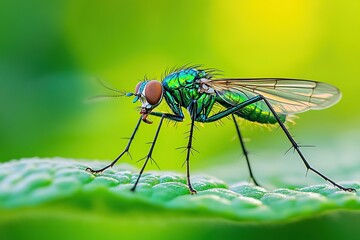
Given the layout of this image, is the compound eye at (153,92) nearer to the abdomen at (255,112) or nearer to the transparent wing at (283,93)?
the transparent wing at (283,93)

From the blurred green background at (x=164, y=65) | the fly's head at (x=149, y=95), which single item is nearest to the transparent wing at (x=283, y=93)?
the blurred green background at (x=164, y=65)

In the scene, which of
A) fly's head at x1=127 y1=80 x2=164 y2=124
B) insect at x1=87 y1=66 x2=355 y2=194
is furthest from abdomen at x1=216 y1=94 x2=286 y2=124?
fly's head at x1=127 y1=80 x2=164 y2=124

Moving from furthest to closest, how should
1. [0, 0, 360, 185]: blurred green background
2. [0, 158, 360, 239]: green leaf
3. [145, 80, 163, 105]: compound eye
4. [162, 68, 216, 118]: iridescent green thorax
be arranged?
[0, 0, 360, 185]: blurred green background → [162, 68, 216, 118]: iridescent green thorax → [145, 80, 163, 105]: compound eye → [0, 158, 360, 239]: green leaf

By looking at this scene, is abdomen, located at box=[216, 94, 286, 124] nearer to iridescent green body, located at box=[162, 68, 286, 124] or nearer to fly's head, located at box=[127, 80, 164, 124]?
iridescent green body, located at box=[162, 68, 286, 124]

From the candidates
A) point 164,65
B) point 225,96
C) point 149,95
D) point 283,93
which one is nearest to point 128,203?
point 149,95

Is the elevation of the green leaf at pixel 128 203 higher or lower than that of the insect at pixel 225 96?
lower

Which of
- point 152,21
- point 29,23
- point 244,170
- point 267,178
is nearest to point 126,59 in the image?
point 152,21
